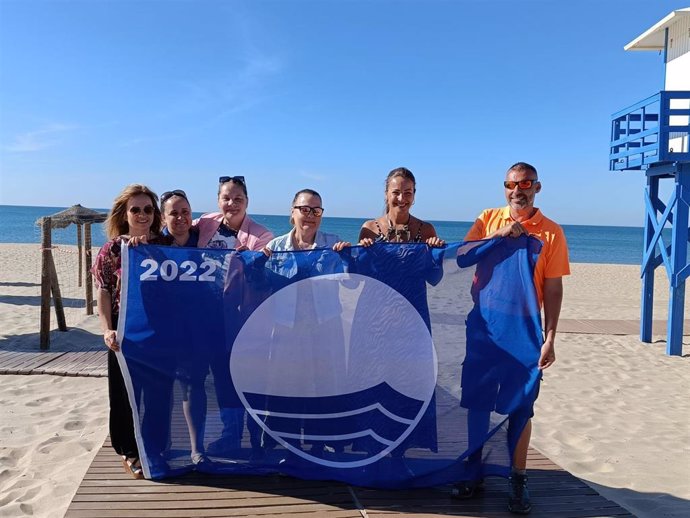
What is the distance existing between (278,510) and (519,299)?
192 cm

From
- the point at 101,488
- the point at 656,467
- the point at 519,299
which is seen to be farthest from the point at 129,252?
the point at 656,467

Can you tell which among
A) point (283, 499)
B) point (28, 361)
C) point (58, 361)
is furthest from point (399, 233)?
point (28, 361)

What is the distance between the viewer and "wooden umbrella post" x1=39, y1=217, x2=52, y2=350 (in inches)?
309

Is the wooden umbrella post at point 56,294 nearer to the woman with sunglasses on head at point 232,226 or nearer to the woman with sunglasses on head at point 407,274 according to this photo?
the woman with sunglasses on head at point 232,226

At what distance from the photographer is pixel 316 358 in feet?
11.6

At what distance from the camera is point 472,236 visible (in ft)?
12.1

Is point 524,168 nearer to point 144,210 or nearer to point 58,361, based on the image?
point 144,210

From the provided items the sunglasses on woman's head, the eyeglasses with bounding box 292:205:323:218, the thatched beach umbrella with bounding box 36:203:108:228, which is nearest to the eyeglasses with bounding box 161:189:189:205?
the sunglasses on woman's head

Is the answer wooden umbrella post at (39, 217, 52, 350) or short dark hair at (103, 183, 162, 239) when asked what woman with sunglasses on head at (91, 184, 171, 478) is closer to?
short dark hair at (103, 183, 162, 239)

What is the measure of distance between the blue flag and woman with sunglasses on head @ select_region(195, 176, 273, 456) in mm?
14

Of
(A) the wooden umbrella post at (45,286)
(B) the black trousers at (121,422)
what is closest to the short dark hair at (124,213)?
(B) the black trousers at (121,422)

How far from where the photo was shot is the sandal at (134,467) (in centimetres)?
356

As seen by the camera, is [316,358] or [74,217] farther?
[74,217]

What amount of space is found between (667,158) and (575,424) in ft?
16.5
